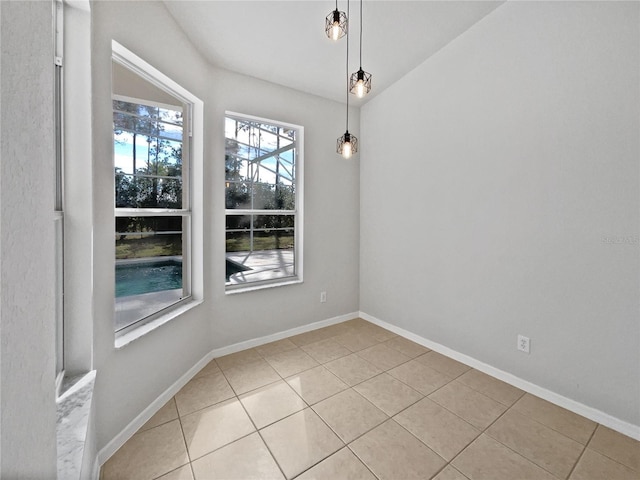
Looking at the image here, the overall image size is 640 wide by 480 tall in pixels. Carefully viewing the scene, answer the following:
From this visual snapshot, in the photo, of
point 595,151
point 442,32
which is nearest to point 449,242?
point 595,151

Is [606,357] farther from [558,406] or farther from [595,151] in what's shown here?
[595,151]

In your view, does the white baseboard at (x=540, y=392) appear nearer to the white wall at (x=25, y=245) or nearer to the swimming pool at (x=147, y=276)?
the swimming pool at (x=147, y=276)

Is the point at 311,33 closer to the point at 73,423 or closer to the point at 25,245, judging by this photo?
the point at 25,245

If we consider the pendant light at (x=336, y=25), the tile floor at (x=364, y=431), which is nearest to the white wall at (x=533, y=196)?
the tile floor at (x=364, y=431)

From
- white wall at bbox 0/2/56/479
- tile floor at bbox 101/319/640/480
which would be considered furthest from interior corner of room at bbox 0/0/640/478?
tile floor at bbox 101/319/640/480

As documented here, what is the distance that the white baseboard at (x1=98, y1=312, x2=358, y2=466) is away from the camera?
5.26 ft

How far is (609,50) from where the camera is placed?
177 cm

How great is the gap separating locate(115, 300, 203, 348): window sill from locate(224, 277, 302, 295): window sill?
421 mm

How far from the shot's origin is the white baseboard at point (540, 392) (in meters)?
1.77

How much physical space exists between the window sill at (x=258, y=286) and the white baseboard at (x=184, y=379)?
0.54 meters

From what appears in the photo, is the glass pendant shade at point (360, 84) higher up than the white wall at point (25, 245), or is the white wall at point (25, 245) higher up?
the glass pendant shade at point (360, 84)

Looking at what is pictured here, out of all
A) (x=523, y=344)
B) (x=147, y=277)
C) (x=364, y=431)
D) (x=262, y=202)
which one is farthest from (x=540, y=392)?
(x=147, y=277)

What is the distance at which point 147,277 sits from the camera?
2.10m

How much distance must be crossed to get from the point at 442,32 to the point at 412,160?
1.12 metres
